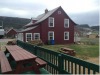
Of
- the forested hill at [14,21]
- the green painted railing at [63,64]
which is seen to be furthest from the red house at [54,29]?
the forested hill at [14,21]

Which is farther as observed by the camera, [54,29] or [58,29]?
[58,29]

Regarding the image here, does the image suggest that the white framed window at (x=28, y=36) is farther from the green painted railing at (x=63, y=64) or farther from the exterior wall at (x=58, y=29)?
the green painted railing at (x=63, y=64)

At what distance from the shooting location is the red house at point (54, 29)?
25812 mm

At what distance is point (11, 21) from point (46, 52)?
234 feet

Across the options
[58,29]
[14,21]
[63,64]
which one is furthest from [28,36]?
[14,21]

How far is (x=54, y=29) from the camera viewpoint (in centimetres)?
2689

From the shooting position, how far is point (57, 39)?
89.4 ft

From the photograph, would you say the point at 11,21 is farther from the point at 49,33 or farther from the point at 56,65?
the point at 56,65

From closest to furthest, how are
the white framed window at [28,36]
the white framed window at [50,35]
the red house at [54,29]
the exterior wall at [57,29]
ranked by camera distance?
the white framed window at [28,36] < the red house at [54,29] < the exterior wall at [57,29] < the white framed window at [50,35]

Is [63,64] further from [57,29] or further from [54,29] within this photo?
[57,29]

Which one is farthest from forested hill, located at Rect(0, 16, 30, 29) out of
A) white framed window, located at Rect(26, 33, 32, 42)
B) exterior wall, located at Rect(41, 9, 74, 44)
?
white framed window, located at Rect(26, 33, 32, 42)

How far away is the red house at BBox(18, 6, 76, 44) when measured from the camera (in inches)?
1016

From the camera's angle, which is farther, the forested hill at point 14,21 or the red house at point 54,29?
the forested hill at point 14,21

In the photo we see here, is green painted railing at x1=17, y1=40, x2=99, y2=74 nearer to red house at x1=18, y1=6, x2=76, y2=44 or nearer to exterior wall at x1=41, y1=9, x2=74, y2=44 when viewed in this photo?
red house at x1=18, y1=6, x2=76, y2=44
